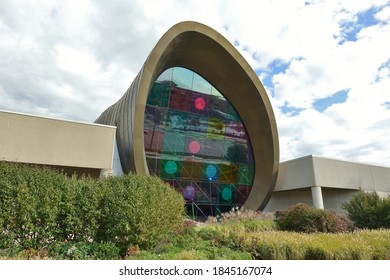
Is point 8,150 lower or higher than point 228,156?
lower

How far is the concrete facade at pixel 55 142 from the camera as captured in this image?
464 inches

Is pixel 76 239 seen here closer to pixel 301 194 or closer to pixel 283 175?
pixel 283 175

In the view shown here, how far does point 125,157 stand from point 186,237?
8.95 metres

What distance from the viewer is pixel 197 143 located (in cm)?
1923

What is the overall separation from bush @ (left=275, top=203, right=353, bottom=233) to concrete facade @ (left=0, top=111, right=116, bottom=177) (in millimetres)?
8395

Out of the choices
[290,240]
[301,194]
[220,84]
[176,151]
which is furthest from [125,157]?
[301,194]

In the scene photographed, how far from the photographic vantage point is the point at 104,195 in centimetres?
718

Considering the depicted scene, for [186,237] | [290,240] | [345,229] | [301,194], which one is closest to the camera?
[290,240]

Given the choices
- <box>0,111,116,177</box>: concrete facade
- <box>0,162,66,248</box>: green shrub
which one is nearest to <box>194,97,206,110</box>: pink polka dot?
<box>0,111,116,177</box>: concrete facade

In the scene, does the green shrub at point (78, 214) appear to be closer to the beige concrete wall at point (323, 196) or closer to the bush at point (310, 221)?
the bush at point (310, 221)

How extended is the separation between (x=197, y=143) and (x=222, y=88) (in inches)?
192

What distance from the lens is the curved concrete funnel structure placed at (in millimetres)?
15992

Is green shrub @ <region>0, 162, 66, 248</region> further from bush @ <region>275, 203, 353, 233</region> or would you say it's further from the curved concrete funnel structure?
bush @ <region>275, 203, 353, 233</region>

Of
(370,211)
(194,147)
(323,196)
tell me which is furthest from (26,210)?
(323,196)
